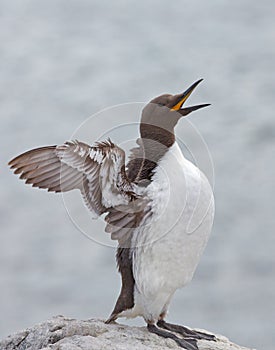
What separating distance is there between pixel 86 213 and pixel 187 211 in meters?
0.56

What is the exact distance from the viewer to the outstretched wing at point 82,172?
507 cm

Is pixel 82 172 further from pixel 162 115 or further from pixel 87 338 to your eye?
pixel 87 338

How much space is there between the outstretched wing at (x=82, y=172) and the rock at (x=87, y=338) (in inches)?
25.6

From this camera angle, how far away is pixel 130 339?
5.16 meters

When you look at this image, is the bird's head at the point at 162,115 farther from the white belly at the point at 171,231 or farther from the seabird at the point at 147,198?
the white belly at the point at 171,231

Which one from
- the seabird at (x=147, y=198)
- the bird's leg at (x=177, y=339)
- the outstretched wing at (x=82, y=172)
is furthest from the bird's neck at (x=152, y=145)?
the bird's leg at (x=177, y=339)

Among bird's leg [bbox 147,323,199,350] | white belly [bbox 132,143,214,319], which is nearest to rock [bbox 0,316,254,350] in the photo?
bird's leg [bbox 147,323,199,350]

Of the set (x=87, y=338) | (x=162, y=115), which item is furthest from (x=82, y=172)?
(x=87, y=338)

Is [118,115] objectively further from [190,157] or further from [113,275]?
[113,275]

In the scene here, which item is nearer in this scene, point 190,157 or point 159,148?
point 159,148

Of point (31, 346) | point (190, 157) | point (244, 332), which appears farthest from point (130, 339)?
point (244, 332)

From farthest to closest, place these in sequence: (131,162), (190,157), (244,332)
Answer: (244,332)
(190,157)
(131,162)

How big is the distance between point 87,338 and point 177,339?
1.86 ft

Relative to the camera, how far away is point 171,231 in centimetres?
527
